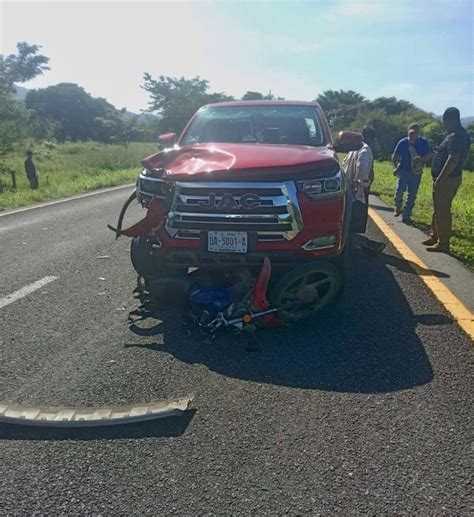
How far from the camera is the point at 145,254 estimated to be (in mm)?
4641

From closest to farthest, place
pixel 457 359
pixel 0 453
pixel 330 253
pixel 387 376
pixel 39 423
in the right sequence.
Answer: pixel 0 453
pixel 39 423
pixel 387 376
pixel 457 359
pixel 330 253

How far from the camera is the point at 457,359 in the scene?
3547 mm

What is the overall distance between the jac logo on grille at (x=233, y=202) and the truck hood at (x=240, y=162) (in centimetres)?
14

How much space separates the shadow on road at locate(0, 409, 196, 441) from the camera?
8.91 ft

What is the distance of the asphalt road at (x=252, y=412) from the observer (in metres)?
2.27

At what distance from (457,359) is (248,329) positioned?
1479 mm

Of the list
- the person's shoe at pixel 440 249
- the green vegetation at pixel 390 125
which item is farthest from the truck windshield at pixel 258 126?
the green vegetation at pixel 390 125

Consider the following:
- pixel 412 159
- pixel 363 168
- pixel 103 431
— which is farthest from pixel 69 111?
pixel 103 431

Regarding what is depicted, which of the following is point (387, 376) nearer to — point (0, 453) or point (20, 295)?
point (0, 453)

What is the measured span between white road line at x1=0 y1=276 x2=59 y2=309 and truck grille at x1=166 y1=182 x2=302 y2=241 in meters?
2.06

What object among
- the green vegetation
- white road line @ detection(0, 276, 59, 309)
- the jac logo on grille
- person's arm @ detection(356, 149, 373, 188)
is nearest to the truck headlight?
the jac logo on grille

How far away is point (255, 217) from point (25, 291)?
8.54ft

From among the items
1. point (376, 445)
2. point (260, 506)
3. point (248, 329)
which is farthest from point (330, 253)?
point (260, 506)

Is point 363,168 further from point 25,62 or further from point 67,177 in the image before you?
point 25,62
